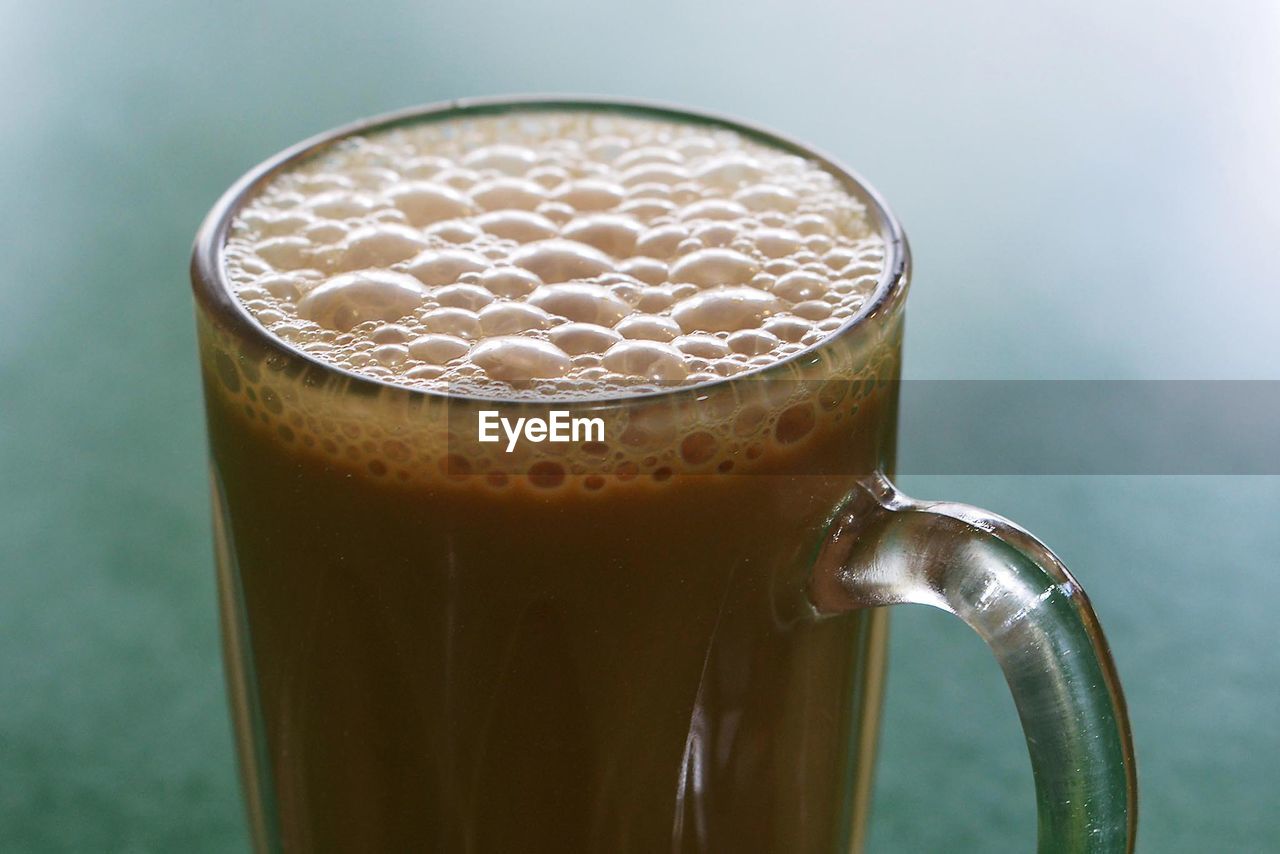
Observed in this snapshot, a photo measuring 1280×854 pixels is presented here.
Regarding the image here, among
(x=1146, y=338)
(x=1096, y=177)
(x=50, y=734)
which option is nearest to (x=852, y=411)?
(x=50, y=734)

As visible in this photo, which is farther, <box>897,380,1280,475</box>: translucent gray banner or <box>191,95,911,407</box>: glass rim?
<box>897,380,1280,475</box>: translucent gray banner

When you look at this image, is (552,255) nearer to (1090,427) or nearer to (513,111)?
(513,111)

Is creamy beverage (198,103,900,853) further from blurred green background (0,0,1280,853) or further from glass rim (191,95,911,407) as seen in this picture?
blurred green background (0,0,1280,853)

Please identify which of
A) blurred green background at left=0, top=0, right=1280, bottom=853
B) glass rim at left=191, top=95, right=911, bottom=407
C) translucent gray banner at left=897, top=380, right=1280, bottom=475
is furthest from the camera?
translucent gray banner at left=897, top=380, right=1280, bottom=475

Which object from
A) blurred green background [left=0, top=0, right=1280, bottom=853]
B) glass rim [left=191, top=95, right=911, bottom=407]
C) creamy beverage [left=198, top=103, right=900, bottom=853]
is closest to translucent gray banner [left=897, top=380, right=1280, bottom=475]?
blurred green background [left=0, top=0, right=1280, bottom=853]

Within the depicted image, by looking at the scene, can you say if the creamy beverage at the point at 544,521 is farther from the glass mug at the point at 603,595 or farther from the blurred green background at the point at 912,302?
the blurred green background at the point at 912,302
